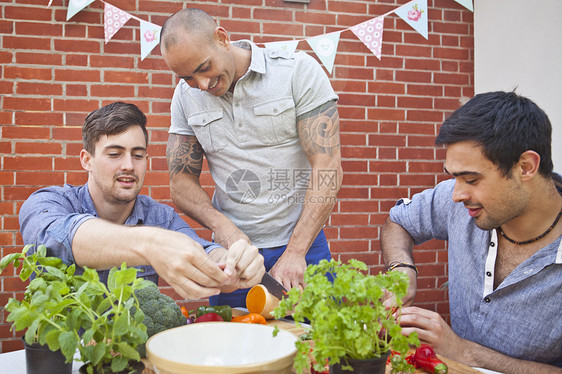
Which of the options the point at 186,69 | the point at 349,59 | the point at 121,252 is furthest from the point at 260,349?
the point at 349,59

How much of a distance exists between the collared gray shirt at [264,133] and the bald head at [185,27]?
0.20 meters

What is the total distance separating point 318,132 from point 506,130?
644 millimetres

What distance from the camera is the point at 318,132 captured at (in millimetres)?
1646

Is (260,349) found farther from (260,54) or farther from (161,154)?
(161,154)

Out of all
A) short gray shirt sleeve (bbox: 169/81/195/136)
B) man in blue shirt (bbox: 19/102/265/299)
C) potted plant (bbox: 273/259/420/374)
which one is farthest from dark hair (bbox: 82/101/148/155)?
potted plant (bbox: 273/259/420/374)

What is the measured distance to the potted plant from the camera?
0.61m

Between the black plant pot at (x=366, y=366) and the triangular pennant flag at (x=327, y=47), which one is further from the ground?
the triangular pennant flag at (x=327, y=47)

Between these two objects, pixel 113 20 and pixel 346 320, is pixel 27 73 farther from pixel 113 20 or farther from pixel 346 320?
pixel 346 320

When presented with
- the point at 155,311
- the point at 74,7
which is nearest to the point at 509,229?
the point at 155,311

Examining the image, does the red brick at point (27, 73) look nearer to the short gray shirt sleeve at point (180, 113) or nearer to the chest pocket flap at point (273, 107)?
the short gray shirt sleeve at point (180, 113)

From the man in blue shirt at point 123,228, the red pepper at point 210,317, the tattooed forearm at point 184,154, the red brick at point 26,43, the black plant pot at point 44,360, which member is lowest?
the red pepper at point 210,317

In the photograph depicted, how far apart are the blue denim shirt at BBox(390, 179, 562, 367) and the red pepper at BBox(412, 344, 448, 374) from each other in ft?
1.48

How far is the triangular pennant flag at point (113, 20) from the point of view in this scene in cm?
220

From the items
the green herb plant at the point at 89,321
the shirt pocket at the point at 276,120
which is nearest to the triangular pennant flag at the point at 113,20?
the shirt pocket at the point at 276,120
